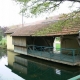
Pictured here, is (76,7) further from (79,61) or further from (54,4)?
(79,61)

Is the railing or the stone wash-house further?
the railing

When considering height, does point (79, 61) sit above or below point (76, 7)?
below

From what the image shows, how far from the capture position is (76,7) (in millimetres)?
6812

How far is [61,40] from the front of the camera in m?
15.6

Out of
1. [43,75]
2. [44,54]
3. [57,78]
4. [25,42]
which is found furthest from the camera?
[25,42]

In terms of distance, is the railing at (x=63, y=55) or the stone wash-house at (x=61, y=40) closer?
the stone wash-house at (x=61, y=40)

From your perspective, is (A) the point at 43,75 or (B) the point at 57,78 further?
(A) the point at 43,75

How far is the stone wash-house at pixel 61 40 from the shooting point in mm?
8180

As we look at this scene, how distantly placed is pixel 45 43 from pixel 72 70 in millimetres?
8884

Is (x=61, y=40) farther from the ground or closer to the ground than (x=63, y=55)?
farther from the ground

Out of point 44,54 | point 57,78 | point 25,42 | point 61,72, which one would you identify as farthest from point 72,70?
point 25,42

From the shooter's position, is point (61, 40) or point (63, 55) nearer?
point (63, 55)

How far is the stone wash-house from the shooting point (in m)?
8.18

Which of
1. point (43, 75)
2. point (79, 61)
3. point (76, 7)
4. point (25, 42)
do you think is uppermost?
point (76, 7)
